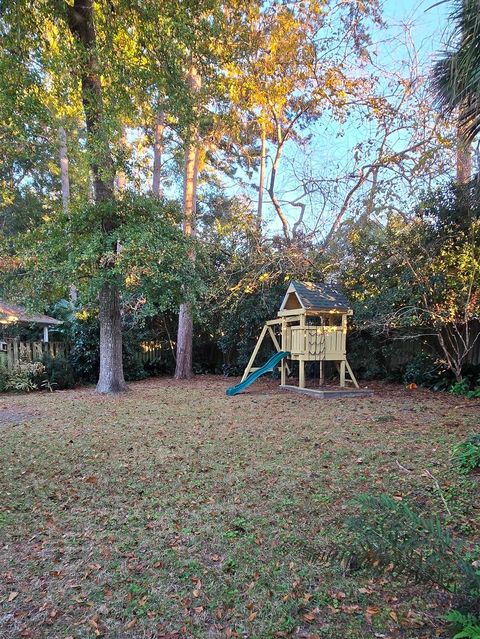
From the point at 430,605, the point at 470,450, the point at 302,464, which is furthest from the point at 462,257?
the point at 430,605

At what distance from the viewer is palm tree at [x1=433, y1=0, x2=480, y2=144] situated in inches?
129

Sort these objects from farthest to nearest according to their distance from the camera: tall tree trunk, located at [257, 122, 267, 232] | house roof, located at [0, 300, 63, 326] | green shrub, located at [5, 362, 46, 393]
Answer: tall tree trunk, located at [257, 122, 267, 232] → house roof, located at [0, 300, 63, 326] → green shrub, located at [5, 362, 46, 393]

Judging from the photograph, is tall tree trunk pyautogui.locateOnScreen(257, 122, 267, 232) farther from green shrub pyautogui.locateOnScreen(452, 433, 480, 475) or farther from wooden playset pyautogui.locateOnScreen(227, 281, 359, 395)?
green shrub pyautogui.locateOnScreen(452, 433, 480, 475)

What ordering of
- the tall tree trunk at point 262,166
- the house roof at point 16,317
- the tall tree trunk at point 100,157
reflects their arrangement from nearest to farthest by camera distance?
the tall tree trunk at point 100,157
the house roof at point 16,317
the tall tree trunk at point 262,166

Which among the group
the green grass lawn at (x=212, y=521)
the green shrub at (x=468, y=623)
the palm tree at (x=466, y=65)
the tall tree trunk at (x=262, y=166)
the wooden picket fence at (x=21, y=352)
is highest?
the tall tree trunk at (x=262, y=166)

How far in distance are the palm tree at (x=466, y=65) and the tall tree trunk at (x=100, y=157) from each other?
537 centimetres

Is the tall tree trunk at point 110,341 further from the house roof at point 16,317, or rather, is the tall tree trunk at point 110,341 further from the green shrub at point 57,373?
the house roof at point 16,317

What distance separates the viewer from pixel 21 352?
1048cm

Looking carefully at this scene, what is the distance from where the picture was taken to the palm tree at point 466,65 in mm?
3271

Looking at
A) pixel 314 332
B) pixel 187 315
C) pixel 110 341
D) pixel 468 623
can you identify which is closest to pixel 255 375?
pixel 314 332

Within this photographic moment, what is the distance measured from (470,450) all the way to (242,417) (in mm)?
3469

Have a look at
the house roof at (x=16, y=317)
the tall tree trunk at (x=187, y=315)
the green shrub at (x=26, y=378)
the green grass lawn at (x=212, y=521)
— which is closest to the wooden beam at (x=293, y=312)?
the tall tree trunk at (x=187, y=315)

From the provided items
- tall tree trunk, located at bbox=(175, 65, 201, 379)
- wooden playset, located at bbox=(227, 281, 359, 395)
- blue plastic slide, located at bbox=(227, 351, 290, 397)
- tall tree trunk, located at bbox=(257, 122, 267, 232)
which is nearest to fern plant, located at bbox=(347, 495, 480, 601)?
wooden playset, located at bbox=(227, 281, 359, 395)

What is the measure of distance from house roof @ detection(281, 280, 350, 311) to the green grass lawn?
3.30m
